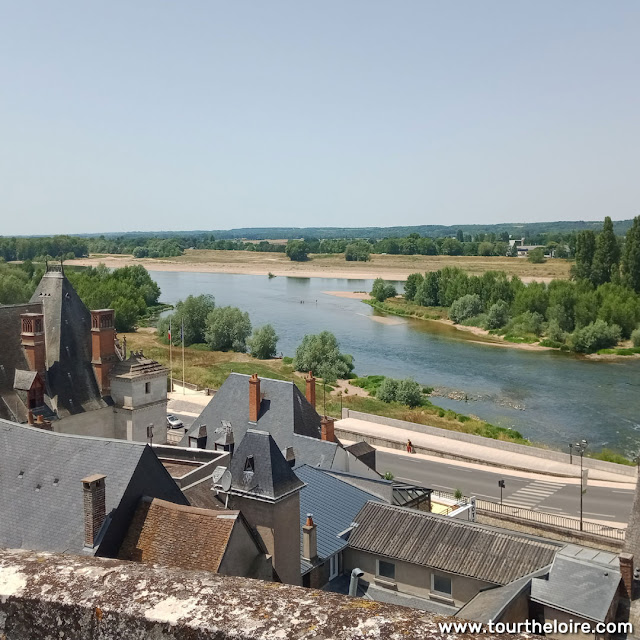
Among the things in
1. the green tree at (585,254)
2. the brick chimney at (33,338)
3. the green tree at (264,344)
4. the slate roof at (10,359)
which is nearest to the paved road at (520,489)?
the brick chimney at (33,338)

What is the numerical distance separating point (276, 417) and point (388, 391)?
29.8 metres

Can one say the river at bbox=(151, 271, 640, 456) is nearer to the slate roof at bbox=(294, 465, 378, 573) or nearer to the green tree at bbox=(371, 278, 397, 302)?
the green tree at bbox=(371, 278, 397, 302)

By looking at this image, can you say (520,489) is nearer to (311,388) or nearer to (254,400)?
(311,388)

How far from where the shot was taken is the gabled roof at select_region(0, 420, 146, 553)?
15.3 meters

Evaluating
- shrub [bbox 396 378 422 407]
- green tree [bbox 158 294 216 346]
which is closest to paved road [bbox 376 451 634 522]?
shrub [bbox 396 378 422 407]

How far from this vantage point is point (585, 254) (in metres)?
104

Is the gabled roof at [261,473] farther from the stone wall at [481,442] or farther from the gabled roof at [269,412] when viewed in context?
the stone wall at [481,442]

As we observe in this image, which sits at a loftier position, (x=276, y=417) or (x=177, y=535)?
(x=177, y=535)

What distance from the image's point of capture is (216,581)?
3.12 meters

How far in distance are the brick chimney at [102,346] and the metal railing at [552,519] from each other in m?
16.9

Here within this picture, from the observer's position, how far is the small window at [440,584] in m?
18.4

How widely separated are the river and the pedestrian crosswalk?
9.66 meters

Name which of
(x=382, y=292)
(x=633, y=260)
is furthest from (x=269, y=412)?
(x=382, y=292)

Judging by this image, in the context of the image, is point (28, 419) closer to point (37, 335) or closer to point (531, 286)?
point (37, 335)
